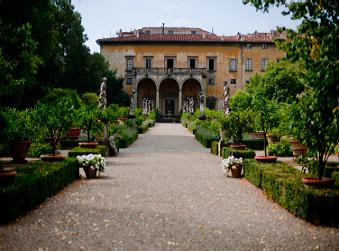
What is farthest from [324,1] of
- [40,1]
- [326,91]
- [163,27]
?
[163,27]

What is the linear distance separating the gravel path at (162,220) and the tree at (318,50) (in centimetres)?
170

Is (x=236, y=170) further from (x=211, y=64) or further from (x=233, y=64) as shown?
(x=211, y=64)

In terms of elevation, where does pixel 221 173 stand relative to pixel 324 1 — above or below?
below

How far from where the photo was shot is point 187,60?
57219 millimetres

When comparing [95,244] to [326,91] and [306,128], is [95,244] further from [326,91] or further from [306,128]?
[306,128]

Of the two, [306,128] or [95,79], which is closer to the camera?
[306,128]

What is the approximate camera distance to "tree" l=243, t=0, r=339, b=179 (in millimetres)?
4812

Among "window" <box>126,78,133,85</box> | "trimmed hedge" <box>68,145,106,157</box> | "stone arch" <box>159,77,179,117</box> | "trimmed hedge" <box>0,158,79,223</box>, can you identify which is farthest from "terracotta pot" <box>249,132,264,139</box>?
"window" <box>126,78,133,85</box>

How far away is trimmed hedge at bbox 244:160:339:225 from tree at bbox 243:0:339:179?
1.55 metres

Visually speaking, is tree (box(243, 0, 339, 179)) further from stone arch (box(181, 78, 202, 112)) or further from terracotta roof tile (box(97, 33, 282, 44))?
terracotta roof tile (box(97, 33, 282, 44))

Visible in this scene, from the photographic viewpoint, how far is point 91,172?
39.0ft

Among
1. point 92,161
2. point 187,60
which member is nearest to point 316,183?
point 92,161

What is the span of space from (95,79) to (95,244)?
4359cm

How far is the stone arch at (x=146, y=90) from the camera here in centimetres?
5631
